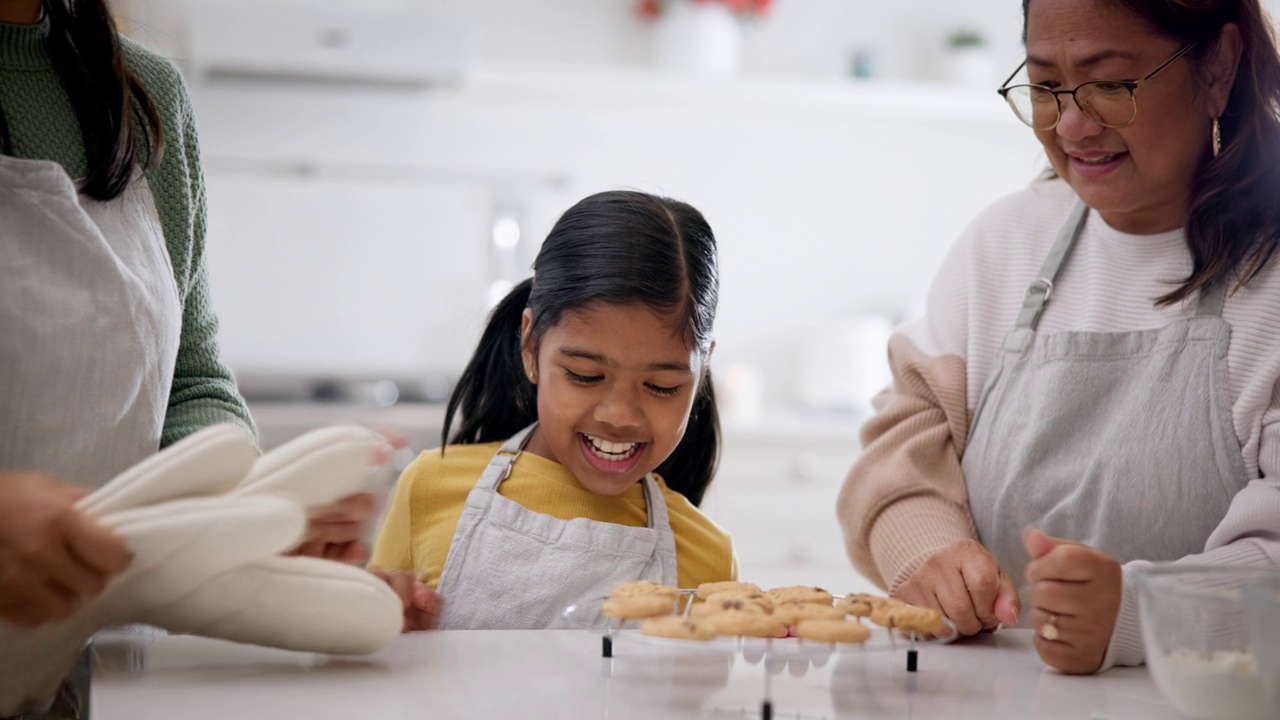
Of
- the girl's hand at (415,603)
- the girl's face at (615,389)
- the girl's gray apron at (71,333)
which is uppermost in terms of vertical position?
the girl's gray apron at (71,333)

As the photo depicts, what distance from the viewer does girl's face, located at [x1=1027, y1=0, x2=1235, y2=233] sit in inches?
46.1

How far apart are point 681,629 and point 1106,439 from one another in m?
0.61

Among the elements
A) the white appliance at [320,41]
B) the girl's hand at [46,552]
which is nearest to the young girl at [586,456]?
the girl's hand at [46,552]

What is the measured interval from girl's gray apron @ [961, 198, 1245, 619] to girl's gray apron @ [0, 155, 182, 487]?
2.78 ft

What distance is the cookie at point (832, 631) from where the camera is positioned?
2.65 feet

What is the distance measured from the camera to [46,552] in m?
0.63

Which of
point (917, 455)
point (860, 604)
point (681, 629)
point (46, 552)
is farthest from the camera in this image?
point (917, 455)

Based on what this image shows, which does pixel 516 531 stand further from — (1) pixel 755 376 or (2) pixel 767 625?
(1) pixel 755 376

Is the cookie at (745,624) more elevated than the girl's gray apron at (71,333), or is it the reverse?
the girl's gray apron at (71,333)

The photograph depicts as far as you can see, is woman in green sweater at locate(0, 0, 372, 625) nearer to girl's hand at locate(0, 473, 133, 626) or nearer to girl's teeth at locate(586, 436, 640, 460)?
girl's hand at locate(0, 473, 133, 626)

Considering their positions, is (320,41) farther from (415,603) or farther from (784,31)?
(415,603)

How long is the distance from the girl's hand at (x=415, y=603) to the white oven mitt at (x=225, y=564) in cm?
16

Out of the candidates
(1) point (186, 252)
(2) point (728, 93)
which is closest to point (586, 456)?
(1) point (186, 252)

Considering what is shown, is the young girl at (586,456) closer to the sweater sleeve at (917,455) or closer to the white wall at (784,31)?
the sweater sleeve at (917,455)
